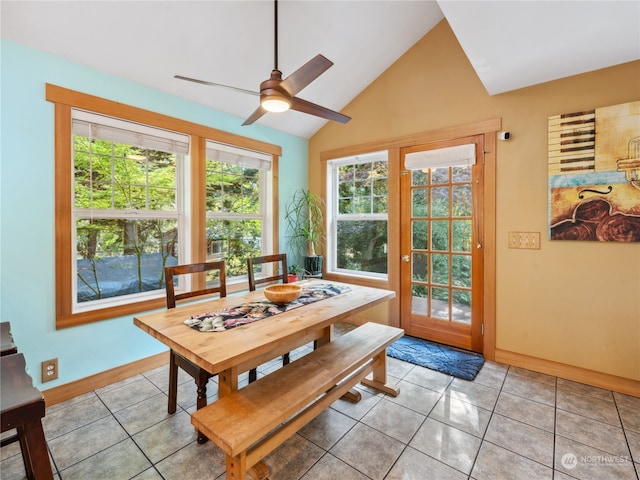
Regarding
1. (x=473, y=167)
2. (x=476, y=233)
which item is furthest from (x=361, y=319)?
(x=473, y=167)

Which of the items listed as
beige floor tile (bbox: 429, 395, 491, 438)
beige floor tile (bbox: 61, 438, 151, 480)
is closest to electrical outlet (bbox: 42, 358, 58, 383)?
beige floor tile (bbox: 61, 438, 151, 480)

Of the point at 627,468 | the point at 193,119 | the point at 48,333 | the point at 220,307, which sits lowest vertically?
the point at 627,468

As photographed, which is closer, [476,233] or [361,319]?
[476,233]

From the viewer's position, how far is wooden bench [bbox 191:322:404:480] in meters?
1.24

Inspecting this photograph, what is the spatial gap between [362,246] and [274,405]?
268 centimetres

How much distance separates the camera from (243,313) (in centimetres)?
180

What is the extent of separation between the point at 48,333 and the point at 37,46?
2.00 meters

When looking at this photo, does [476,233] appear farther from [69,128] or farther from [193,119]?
[69,128]

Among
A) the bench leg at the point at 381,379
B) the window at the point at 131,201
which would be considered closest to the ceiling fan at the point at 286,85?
the window at the point at 131,201

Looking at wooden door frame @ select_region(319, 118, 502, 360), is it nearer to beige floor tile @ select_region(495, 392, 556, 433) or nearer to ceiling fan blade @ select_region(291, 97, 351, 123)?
beige floor tile @ select_region(495, 392, 556, 433)

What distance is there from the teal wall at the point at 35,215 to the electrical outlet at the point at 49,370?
0.03 m

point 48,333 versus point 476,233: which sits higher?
point 476,233

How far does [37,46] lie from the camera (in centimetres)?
204

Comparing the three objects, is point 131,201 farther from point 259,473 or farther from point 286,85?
point 259,473
